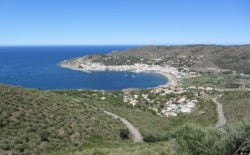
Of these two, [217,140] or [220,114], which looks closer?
[217,140]

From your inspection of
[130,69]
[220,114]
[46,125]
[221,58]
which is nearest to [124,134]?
[46,125]

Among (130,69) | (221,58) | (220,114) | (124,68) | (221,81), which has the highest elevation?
(221,58)

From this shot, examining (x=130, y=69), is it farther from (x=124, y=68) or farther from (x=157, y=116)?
(x=157, y=116)

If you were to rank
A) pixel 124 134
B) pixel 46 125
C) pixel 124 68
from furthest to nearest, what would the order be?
pixel 124 68
pixel 124 134
pixel 46 125

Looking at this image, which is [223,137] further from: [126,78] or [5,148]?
[126,78]

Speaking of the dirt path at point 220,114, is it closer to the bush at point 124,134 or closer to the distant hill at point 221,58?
the bush at point 124,134

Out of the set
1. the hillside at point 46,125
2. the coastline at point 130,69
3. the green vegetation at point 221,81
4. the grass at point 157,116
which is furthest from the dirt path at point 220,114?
the coastline at point 130,69

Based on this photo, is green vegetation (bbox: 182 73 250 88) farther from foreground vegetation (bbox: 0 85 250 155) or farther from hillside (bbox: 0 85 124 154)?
hillside (bbox: 0 85 124 154)

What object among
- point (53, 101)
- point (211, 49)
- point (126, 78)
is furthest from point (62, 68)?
point (53, 101)
